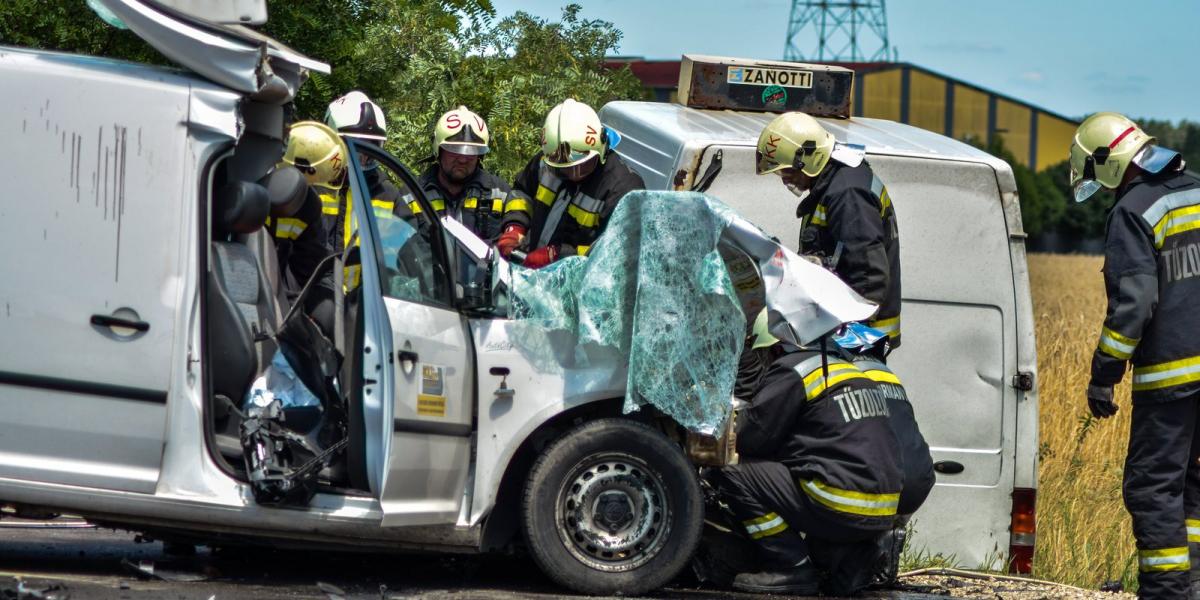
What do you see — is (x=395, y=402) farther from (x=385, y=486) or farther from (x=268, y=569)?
(x=268, y=569)

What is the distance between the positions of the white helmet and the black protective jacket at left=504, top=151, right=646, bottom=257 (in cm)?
85

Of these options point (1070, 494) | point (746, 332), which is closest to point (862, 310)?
point (746, 332)

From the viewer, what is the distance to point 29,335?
5164 millimetres

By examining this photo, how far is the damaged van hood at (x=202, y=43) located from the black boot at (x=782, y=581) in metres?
2.85

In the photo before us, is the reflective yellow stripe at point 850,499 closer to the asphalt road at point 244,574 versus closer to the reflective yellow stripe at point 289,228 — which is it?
the asphalt road at point 244,574

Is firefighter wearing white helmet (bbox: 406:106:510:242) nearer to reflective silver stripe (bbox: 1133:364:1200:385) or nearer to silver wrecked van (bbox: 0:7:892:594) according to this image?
silver wrecked van (bbox: 0:7:892:594)

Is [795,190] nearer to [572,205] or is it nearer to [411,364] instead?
[572,205]

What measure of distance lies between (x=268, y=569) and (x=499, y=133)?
450 centimetres

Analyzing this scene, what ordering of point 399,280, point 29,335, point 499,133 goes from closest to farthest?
point 29,335, point 399,280, point 499,133

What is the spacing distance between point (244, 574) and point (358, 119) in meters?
2.71

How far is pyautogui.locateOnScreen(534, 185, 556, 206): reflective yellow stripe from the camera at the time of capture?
7.55 m

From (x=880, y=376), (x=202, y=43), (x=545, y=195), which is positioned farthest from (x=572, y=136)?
(x=202, y=43)

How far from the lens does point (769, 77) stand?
330 inches

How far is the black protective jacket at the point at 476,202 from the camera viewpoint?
26.8 feet
